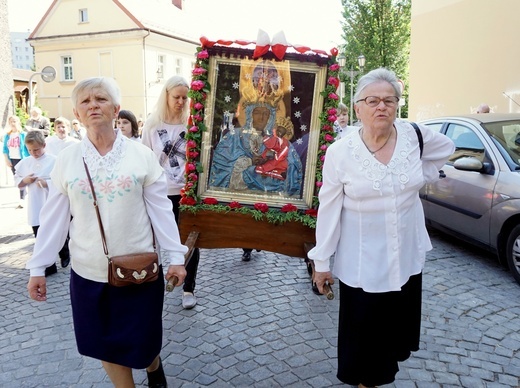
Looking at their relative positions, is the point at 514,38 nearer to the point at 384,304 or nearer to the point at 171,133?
the point at 171,133

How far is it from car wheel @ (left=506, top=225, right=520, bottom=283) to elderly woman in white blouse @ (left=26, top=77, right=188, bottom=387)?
4057 millimetres

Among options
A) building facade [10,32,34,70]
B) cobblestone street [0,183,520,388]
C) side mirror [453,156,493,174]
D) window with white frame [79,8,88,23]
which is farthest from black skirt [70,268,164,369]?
building facade [10,32,34,70]

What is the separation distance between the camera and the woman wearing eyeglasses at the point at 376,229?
2.55 metres

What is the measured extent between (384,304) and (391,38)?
28.0 metres

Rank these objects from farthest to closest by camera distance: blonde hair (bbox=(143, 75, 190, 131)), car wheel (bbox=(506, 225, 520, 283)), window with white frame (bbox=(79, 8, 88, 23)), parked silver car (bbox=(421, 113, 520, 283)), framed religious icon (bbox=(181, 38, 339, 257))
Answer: window with white frame (bbox=(79, 8, 88, 23))
parked silver car (bbox=(421, 113, 520, 283))
car wheel (bbox=(506, 225, 520, 283))
blonde hair (bbox=(143, 75, 190, 131))
framed religious icon (bbox=(181, 38, 339, 257))

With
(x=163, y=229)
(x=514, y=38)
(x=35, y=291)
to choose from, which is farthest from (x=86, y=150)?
(x=514, y=38)

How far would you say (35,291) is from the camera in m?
2.59

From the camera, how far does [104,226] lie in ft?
8.15

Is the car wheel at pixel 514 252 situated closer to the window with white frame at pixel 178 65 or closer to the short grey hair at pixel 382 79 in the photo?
the short grey hair at pixel 382 79

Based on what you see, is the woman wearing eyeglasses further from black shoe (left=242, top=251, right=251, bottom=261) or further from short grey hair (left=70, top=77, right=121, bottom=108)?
black shoe (left=242, top=251, right=251, bottom=261)

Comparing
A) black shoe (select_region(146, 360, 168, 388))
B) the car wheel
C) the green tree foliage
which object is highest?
the green tree foliage

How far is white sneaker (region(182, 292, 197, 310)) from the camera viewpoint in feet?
14.8

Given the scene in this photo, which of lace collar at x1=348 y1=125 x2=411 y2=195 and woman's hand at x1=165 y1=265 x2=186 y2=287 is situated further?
woman's hand at x1=165 y1=265 x2=186 y2=287

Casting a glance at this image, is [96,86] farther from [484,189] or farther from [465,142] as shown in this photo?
[465,142]
